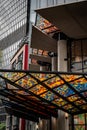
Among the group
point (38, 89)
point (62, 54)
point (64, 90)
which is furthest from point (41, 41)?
point (64, 90)

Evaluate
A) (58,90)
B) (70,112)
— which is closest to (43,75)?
(58,90)

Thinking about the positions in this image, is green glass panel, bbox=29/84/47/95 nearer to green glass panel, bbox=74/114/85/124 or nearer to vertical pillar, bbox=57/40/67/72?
green glass panel, bbox=74/114/85/124

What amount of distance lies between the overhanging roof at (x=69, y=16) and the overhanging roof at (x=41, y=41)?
8.39 feet

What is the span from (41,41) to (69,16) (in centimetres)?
647

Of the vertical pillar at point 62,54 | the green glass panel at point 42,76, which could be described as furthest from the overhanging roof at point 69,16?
the green glass panel at point 42,76

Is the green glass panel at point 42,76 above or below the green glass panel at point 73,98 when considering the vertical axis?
above

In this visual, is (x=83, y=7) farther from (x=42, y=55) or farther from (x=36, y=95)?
(x=42, y=55)

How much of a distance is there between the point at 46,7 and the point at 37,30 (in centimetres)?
542

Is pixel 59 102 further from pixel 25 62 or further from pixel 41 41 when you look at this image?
pixel 25 62

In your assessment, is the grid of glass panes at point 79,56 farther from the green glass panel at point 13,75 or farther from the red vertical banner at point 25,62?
the red vertical banner at point 25,62

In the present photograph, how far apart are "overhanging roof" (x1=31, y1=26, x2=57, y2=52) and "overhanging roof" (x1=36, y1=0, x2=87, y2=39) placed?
2.56 meters

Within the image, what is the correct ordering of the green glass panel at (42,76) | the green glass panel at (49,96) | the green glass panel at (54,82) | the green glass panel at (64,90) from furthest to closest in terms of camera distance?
1. the green glass panel at (49,96)
2. the green glass panel at (64,90)
3. the green glass panel at (54,82)
4. the green glass panel at (42,76)

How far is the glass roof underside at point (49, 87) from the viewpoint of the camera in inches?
709

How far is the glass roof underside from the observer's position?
18.0 meters
